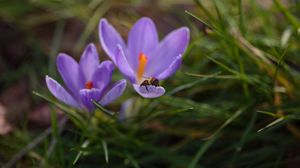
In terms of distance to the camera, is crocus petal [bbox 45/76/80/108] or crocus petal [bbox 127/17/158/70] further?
crocus petal [bbox 127/17/158/70]

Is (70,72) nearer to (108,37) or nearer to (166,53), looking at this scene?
(108,37)

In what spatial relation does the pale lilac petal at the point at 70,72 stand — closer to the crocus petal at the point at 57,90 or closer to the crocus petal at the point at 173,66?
the crocus petal at the point at 57,90

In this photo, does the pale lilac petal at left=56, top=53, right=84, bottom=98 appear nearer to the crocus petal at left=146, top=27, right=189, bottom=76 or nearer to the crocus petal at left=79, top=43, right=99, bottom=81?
the crocus petal at left=79, top=43, right=99, bottom=81

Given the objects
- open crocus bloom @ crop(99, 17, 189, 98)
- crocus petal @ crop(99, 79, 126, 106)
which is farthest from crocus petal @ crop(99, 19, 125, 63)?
crocus petal @ crop(99, 79, 126, 106)

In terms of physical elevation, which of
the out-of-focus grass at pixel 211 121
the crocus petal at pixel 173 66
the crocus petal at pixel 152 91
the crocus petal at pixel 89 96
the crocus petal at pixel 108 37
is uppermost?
the crocus petal at pixel 108 37

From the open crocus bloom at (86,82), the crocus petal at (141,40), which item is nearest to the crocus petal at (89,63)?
the open crocus bloom at (86,82)

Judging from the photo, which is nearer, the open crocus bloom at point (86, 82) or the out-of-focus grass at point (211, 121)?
the open crocus bloom at point (86, 82)

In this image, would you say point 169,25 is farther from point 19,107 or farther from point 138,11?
point 19,107
